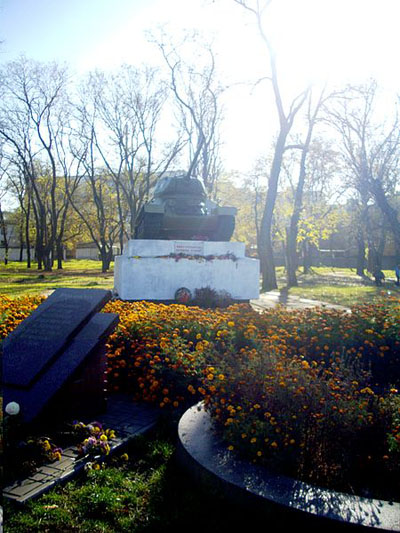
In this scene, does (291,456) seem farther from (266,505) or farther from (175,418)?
(175,418)

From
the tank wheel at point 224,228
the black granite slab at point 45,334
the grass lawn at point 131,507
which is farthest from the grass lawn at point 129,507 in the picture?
the tank wheel at point 224,228

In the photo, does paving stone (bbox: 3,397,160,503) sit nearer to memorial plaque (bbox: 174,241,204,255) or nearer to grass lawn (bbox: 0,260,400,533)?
grass lawn (bbox: 0,260,400,533)

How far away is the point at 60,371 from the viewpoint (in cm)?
452

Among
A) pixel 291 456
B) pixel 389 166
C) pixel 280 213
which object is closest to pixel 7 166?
pixel 280 213

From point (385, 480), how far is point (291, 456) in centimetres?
61

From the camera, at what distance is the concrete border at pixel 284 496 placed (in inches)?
104

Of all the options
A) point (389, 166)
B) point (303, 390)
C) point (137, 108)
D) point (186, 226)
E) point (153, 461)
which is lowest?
point (153, 461)

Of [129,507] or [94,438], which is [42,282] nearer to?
[94,438]

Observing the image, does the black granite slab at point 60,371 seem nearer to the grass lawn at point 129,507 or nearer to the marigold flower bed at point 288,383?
the marigold flower bed at point 288,383

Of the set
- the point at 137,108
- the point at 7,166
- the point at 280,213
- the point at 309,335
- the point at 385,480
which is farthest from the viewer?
the point at 280,213

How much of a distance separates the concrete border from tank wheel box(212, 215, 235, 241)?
11.3 metres

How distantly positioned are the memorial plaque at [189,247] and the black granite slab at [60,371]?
819 cm

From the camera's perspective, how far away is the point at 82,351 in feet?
15.2

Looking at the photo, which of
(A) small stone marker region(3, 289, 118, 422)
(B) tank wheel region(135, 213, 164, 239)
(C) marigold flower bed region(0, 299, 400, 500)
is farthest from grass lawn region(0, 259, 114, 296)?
(A) small stone marker region(3, 289, 118, 422)
